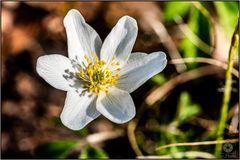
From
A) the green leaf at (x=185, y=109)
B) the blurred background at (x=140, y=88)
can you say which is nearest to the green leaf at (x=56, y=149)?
the blurred background at (x=140, y=88)

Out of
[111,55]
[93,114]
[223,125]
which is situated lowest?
[223,125]

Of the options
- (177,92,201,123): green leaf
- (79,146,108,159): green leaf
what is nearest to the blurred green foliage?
(79,146,108,159): green leaf

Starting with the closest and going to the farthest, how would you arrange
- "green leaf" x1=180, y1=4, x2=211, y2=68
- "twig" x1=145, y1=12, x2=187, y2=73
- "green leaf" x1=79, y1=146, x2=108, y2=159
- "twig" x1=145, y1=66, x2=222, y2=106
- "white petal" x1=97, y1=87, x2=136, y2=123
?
"white petal" x1=97, y1=87, x2=136, y2=123
"green leaf" x1=79, y1=146, x2=108, y2=159
"green leaf" x1=180, y1=4, x2=211, y2=68
"twig" x1=145, y1=66, x2=222, y2=106
"twig" x1=145, y1=12, x2=187, y2=73

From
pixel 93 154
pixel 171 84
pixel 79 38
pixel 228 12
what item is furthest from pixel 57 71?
pixel 228 12

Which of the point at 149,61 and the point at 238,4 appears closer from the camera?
the point at 149,61

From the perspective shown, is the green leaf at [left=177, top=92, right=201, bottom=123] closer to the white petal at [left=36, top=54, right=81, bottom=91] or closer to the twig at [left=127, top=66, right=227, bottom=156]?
the twig at [left=127, top=66, right=227, bottom=156]

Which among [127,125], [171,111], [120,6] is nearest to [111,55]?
[127,125]

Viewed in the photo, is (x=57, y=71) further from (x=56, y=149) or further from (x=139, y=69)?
(x=56, y=149)

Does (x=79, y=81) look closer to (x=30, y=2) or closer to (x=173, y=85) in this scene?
(x=173, y=85)
